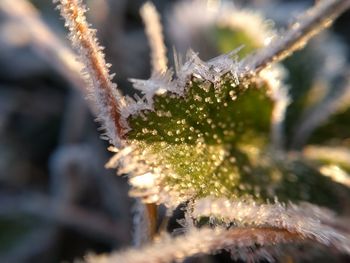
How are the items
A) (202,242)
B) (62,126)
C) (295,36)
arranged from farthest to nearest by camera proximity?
(62,126) → (295,36) → (202,242)

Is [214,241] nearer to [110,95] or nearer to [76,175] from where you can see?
[110,95]

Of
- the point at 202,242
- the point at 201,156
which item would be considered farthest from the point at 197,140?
the point at 202,242

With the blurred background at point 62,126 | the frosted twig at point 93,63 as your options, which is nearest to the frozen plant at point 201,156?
the frosted twig at point 93,63

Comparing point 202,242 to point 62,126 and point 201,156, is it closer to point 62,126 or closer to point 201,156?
point 201,156

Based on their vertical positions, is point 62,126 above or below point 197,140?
above

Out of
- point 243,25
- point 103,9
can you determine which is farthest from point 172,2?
point 243,25
